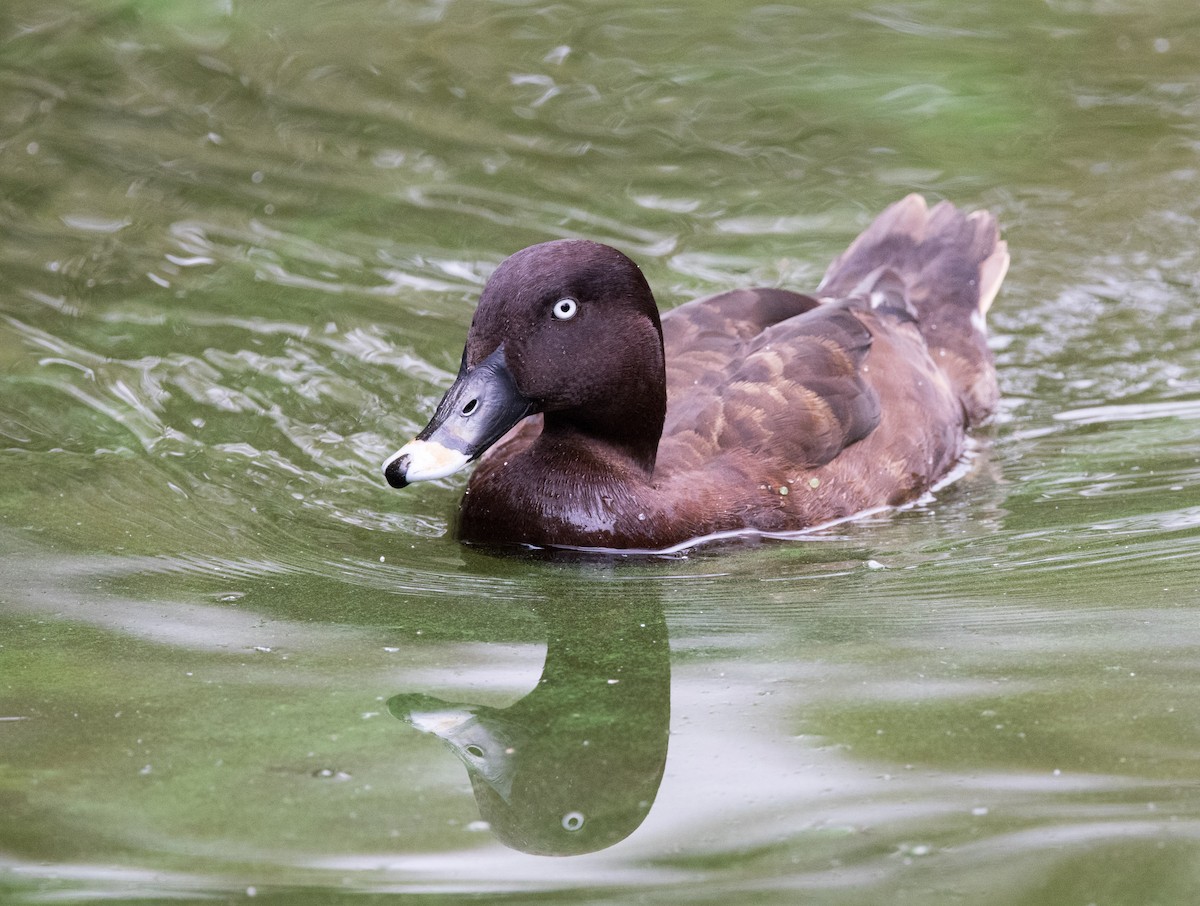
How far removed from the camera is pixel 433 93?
30.7ft

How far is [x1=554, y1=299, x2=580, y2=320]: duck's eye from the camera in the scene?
17.1 feet

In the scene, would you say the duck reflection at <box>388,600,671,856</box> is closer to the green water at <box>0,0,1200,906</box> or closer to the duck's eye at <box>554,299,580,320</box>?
the green water at <box>0,0,1200,906</box>

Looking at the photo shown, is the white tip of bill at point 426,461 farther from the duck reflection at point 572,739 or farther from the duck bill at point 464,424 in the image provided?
the duck reflection at point 572,739

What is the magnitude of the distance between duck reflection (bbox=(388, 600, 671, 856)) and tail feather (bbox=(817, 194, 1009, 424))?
305 cm

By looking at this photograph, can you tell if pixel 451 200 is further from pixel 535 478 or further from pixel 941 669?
pixel 941 669

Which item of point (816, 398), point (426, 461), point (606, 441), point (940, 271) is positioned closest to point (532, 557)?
point (606, 441)

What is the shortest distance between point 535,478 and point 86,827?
2.32 meters

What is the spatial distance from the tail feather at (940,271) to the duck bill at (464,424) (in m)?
2.38

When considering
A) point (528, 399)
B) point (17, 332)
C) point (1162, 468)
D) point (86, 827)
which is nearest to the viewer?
point (86, 827)

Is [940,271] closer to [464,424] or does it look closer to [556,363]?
[556,363]

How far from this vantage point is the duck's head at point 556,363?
5062mm

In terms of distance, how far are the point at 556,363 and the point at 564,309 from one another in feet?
0.55

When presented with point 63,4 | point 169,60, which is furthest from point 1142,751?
point 63,4

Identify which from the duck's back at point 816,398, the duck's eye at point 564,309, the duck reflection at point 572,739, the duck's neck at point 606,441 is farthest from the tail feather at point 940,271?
the duck reflection at point 572,739
